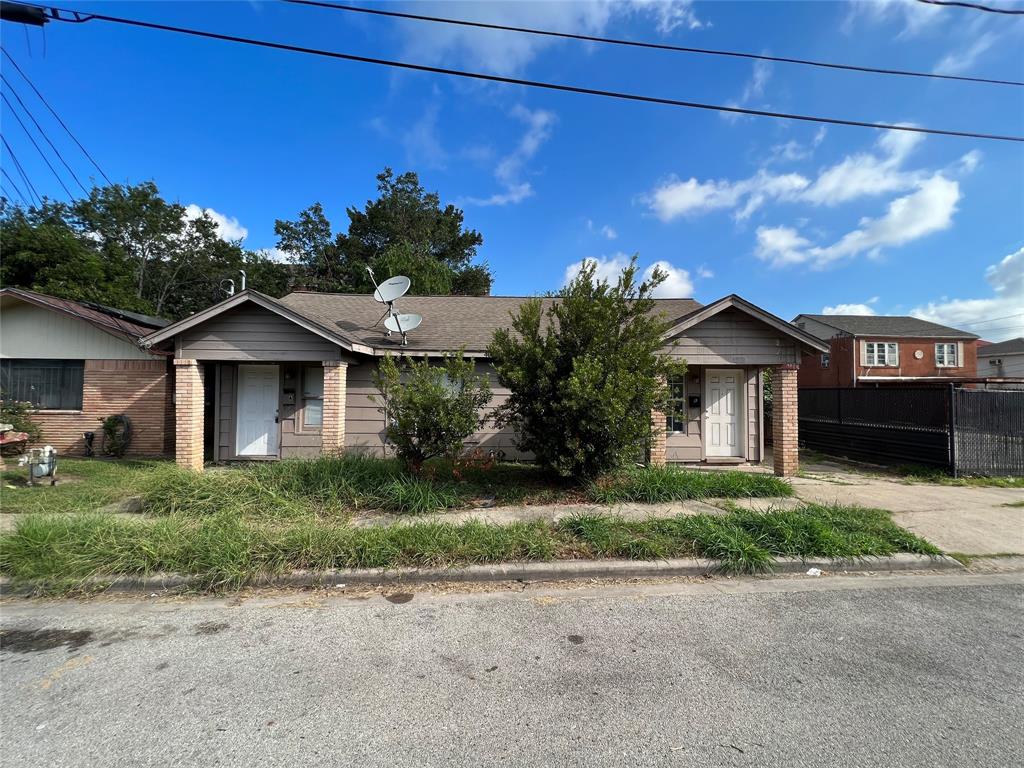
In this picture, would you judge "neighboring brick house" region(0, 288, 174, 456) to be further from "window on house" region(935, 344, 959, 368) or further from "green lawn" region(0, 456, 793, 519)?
"window on house" region(935, 344, 959, 368)

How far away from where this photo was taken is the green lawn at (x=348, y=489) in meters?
6.19

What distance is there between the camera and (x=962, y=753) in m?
2.27

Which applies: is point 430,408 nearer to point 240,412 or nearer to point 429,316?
point 240,412

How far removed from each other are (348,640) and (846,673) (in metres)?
3.38

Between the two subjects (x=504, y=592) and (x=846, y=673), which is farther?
(x=504, y=592)

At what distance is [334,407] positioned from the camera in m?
8.96

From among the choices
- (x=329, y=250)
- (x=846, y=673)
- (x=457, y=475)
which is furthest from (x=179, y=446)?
(x=329, y=250)

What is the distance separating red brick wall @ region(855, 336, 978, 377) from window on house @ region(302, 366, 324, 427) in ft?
120

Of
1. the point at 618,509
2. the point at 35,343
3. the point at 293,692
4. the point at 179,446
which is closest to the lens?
the point at 293,692

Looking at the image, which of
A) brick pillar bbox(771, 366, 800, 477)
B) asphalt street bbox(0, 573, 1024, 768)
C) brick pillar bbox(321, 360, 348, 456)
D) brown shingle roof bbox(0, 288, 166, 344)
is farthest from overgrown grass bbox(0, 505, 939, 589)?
brown shingle roof bbox(0, 288, 166, 344)

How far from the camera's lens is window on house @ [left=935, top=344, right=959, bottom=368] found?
34938 mm

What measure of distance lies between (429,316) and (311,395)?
3.80 m

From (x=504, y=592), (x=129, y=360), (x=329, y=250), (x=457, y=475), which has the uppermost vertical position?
(x=329, y=250)

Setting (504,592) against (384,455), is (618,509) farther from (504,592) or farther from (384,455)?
(384,455)
